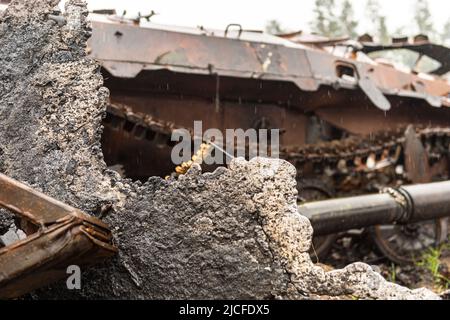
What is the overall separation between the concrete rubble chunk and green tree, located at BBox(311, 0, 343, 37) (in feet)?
114

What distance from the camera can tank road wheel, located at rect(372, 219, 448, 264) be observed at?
7.68 metres

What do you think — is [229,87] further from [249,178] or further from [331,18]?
[331,18]

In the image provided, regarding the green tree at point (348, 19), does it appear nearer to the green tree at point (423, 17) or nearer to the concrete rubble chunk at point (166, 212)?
the green tree at point (423, 17)

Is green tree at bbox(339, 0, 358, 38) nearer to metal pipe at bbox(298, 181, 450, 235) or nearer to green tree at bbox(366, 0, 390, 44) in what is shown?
green tree at bbox(366, 0, 390, 44)

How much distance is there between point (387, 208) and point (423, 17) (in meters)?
39.7

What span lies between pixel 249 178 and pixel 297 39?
7.64 metres

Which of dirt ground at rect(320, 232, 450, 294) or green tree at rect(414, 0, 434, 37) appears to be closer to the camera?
dirt ground at rect(320, 232, 450, 294)

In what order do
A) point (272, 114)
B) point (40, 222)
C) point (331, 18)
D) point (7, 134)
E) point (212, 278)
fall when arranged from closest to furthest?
1. point (40, 222)
2. point (212, 278)
3. point (7, 134)
4. point (272, 114)
5. point (331, 18)

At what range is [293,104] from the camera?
28.8ft

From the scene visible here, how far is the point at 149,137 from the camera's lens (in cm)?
723

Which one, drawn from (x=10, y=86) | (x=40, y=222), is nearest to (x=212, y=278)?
(x=40, y=222)

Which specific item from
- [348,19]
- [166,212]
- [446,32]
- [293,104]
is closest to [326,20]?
[348,19]
